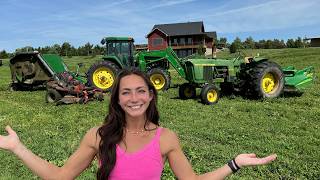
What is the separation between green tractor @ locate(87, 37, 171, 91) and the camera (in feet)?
60.3

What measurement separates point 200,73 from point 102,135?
12.3 metres

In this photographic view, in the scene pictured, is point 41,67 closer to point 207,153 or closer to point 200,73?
point 200,73

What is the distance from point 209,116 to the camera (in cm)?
1101

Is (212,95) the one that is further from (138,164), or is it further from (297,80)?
(138,164)

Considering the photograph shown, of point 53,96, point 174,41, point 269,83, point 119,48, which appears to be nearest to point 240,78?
point 269,83

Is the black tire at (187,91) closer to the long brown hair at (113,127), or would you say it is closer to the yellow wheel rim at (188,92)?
the yellow wheel rim at (188,92)

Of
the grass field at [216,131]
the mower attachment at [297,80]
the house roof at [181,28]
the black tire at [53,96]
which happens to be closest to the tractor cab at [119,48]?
the black tire at [53,96]

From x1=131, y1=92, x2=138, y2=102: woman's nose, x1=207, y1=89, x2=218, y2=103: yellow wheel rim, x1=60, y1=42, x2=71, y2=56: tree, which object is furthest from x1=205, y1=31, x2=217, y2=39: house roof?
x1=131, y1=92, x2=138, y2=102: woman's nose

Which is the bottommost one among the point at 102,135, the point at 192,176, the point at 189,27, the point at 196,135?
the point at 196,135

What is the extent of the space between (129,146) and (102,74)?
1575 centimetres

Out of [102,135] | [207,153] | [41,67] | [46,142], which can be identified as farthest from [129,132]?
[41,67]

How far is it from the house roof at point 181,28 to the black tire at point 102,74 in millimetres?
47226

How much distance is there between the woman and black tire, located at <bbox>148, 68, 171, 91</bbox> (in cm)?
1529

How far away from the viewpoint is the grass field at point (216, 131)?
6.55 m
